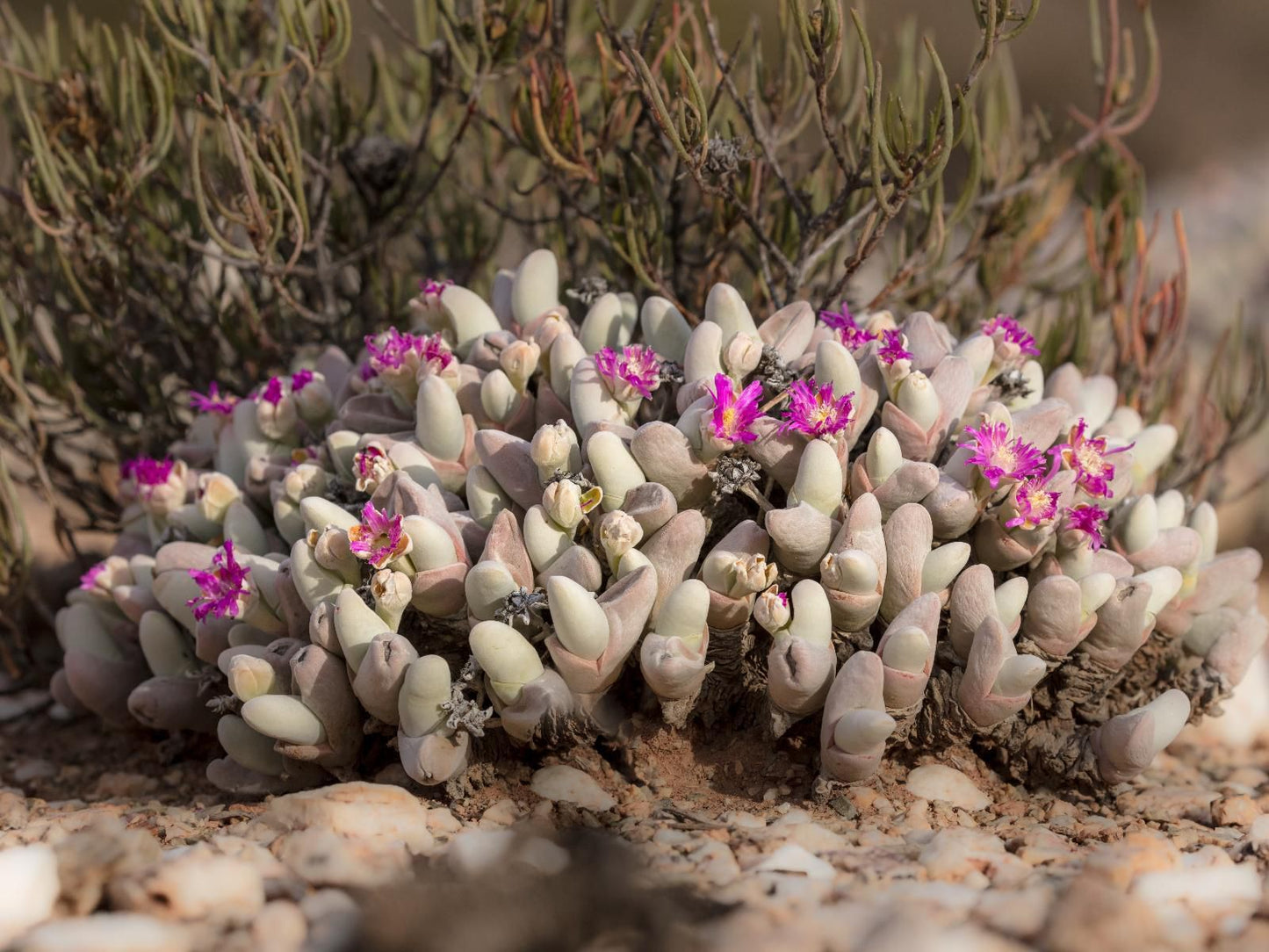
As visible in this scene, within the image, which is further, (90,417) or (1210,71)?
(1210,71)

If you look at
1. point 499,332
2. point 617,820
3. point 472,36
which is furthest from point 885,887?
point 472,36

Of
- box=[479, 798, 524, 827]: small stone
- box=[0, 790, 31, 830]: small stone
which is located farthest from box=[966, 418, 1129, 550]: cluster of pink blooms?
box=[0, 790, 31, 830]: small stone

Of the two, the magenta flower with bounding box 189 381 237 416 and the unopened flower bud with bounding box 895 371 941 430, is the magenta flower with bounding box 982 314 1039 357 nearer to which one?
the unopened flower bud with bounding box 895 371 941 430

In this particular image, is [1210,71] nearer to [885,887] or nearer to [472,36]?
[472,36]

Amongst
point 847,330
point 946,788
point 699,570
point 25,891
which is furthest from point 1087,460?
point 25,891

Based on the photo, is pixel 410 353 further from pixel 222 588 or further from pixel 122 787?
pixel 122 787

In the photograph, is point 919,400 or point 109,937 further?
point 919,400
